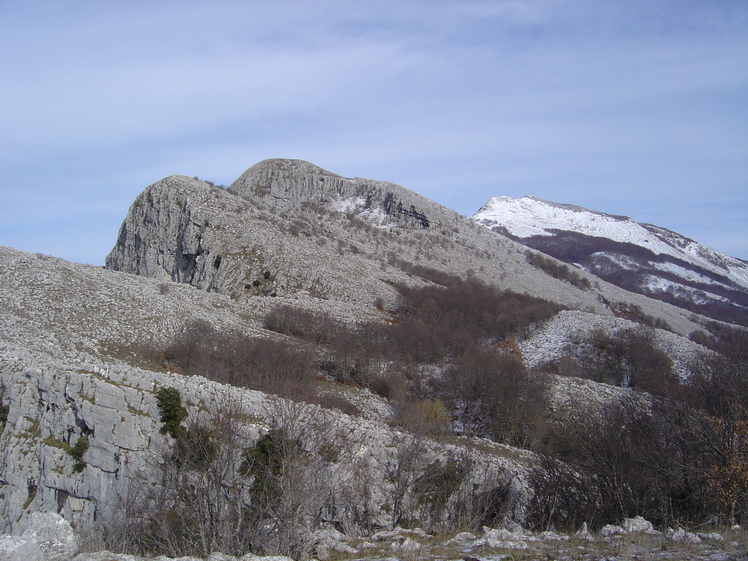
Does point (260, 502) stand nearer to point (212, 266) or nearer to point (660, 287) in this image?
point (212, 266)

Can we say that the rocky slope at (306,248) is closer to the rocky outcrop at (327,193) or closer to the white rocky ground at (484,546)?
the rocky outcrop at (327,193)

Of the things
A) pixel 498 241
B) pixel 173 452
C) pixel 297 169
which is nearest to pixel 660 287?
pixel 498 241

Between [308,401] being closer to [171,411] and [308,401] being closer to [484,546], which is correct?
[171,411]

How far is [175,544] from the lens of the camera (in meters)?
12.4

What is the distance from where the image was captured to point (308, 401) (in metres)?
25.8

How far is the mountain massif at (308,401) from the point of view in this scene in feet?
46.7

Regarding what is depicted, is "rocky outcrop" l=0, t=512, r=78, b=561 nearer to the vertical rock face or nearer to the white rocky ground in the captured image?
the white rocky ground

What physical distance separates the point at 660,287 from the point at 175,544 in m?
161

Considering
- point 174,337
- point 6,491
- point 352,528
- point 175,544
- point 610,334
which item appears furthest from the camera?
point 610,334

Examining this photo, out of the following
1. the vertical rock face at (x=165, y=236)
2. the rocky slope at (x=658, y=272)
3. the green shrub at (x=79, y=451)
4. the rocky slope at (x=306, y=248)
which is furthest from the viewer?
the rocky slope at (x=658, y=272)

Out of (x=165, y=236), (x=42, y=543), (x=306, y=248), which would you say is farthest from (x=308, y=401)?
(x=165, y=236)

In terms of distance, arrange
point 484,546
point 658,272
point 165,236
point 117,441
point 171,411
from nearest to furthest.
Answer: point 484,546 < point 117,441 < point 171,411 < point 165,236 < point 658,272

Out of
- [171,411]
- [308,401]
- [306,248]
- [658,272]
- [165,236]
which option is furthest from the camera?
[658,272]

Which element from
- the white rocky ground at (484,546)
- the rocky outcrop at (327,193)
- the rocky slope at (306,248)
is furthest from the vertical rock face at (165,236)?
the white rocky ground at (484,546)
